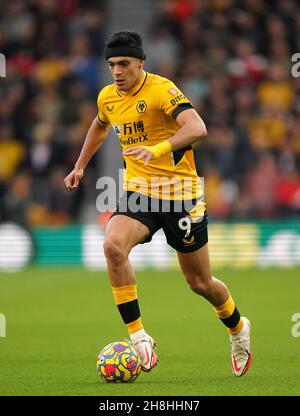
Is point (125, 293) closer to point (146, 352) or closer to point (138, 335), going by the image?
point (138, 335)

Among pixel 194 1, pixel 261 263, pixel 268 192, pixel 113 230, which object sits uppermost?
pixel 194 1

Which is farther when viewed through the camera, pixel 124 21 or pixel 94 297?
pixel 124 21

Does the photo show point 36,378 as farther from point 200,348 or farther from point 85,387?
point 200,348

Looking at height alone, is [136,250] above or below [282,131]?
below

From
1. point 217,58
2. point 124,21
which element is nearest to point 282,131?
point 217,58

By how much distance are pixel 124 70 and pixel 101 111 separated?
53 centimetres

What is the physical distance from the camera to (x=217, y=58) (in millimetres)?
18922

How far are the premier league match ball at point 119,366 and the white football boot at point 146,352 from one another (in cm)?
4

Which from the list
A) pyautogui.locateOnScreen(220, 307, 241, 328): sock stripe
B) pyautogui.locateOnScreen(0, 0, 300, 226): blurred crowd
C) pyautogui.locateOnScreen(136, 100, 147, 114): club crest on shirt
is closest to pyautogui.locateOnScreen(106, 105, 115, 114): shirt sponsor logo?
pyautogui.locateOnScreen(136, 100, 147, 114): club crest on shirt

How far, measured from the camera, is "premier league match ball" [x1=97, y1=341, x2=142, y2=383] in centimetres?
712

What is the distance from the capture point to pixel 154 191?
7645 millimetres

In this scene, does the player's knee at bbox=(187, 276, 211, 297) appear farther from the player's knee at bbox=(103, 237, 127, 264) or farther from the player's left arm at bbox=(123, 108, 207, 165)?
the player's left arm at bbox=(123, 108, 207, 165)

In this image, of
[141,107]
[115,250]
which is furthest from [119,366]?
[141,107]

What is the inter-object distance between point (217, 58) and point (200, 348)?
1074 centimetres
